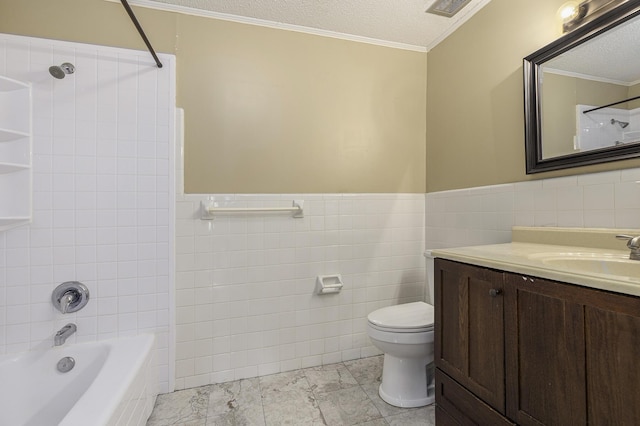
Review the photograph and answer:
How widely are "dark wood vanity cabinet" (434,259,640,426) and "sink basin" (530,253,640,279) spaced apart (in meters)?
0.19

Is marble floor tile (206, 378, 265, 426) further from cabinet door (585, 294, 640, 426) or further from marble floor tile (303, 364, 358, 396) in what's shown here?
cabinet door (585, 294, 640, 426)

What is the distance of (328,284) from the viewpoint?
81.1 inches

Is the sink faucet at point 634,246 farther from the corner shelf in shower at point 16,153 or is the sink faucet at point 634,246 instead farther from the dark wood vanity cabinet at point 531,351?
the corner shelf in shower at point 16,153

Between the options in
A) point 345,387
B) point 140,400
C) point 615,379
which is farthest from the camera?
point 345,387

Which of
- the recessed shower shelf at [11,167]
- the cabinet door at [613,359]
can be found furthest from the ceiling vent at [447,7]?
the recessed shower shelf at [11,167]

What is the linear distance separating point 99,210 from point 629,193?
8.19 ft

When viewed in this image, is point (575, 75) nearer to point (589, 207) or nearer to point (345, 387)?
point (589, 207)

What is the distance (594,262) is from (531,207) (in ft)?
1.61

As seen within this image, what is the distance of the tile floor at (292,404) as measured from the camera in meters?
1.53

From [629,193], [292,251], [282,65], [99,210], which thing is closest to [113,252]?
[99,210]

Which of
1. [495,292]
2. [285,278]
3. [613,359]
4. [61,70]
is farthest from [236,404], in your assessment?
[61,70]

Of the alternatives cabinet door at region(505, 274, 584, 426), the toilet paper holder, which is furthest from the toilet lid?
cabinet door at region(505, 274, 584, 426)

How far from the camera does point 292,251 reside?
201 cm

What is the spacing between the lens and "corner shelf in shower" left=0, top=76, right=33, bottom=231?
1495 millimetres
